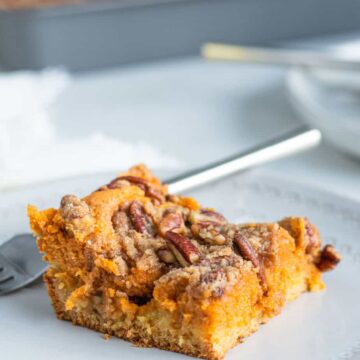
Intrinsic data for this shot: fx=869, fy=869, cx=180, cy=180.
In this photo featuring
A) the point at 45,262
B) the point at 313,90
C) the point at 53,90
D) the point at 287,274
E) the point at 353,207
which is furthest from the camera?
the point at 53,90

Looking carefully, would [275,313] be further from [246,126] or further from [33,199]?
[246,126]

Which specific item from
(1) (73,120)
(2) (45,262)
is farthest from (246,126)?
(2) (45,262)

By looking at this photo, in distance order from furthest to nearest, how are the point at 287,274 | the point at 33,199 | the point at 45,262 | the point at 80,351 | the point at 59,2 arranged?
the point at 59,2
the point at 33,199
the point at 45,262
the point at 287,274
the point at 80,351

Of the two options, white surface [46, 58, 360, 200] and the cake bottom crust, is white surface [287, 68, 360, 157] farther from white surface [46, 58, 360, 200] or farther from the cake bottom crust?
the cake bottom crust

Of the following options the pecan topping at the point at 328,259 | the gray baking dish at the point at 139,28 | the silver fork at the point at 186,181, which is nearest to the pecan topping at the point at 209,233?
the pecan topping at the point at 328,259

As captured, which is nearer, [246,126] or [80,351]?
[80,351]

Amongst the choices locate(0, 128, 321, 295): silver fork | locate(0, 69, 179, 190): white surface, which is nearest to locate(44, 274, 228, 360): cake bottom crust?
locate(0, 128, 321, 295): silver fork
